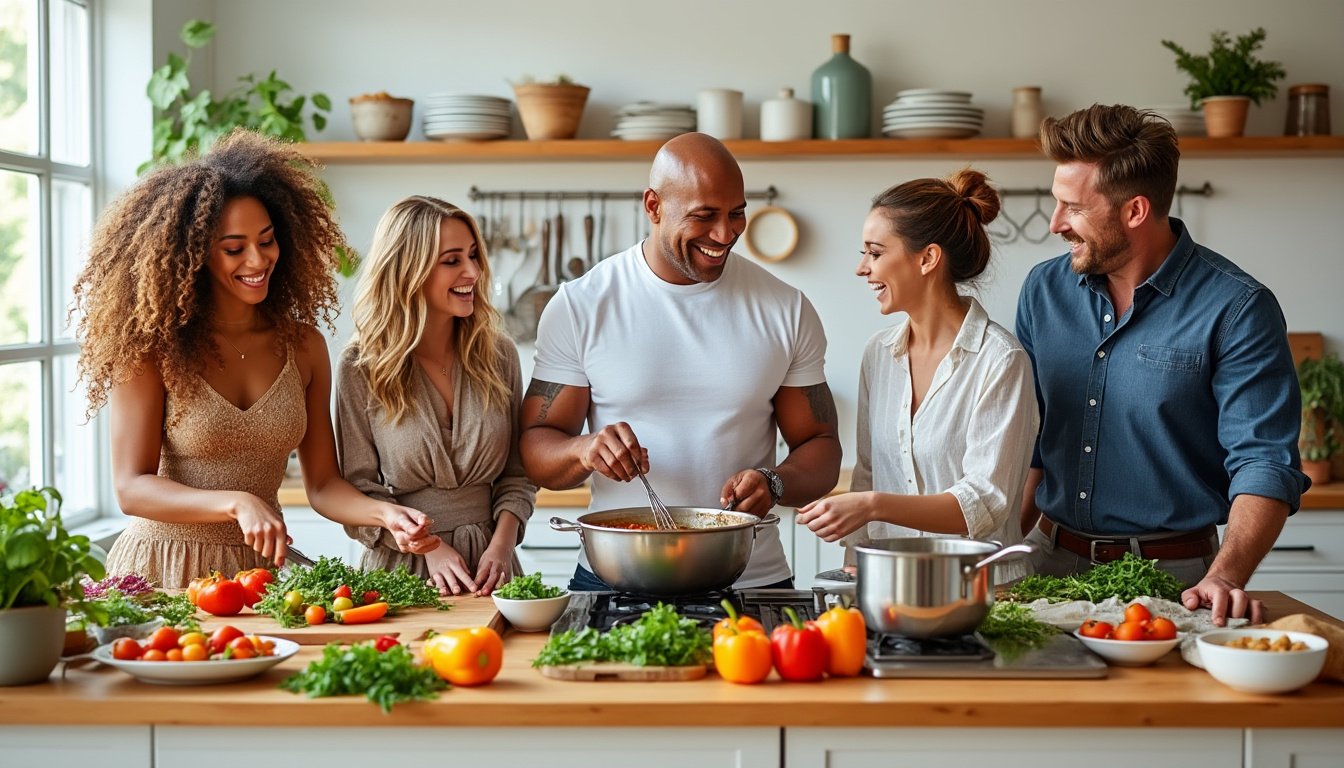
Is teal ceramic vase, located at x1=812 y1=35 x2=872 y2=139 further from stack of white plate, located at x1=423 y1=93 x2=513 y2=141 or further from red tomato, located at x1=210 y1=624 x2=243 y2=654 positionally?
red tomato, located at x1=210 y1=624 x2=243 y2=654

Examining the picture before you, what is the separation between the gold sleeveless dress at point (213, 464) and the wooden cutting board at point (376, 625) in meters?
0.37

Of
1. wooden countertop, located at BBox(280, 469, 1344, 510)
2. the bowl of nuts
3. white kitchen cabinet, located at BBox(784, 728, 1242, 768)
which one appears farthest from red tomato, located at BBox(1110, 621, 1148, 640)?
the bowl of nuts

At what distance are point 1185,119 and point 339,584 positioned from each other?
3298 millimetres

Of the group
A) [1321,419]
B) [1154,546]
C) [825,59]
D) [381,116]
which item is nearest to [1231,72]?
[1321,419]

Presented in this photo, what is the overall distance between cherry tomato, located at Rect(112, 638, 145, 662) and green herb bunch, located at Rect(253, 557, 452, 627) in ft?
0.99

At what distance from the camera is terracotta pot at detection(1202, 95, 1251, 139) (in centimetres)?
425

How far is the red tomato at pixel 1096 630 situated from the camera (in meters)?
2.02

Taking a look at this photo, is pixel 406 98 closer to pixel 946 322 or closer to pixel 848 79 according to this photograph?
pixel 848 79

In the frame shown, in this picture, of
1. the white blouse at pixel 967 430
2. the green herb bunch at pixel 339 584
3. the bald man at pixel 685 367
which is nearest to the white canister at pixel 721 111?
the bald man at pixel 685 367

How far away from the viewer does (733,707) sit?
183 centimetres

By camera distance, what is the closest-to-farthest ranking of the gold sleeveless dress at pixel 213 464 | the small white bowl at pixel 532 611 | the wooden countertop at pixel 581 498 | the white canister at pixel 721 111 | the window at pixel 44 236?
the small white bowl at pixel 532 611, the gold sleeveless dress at pixel 213 464, the window at pixel 44 236, the wooden countertop at pixel 581 498, the white canister at pixel 721 111

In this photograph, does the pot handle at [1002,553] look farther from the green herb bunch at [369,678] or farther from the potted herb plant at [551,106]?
the potted herb plant at [551,106]

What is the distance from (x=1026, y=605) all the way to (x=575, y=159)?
2.81 m

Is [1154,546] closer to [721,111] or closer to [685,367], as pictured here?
[685,367]
